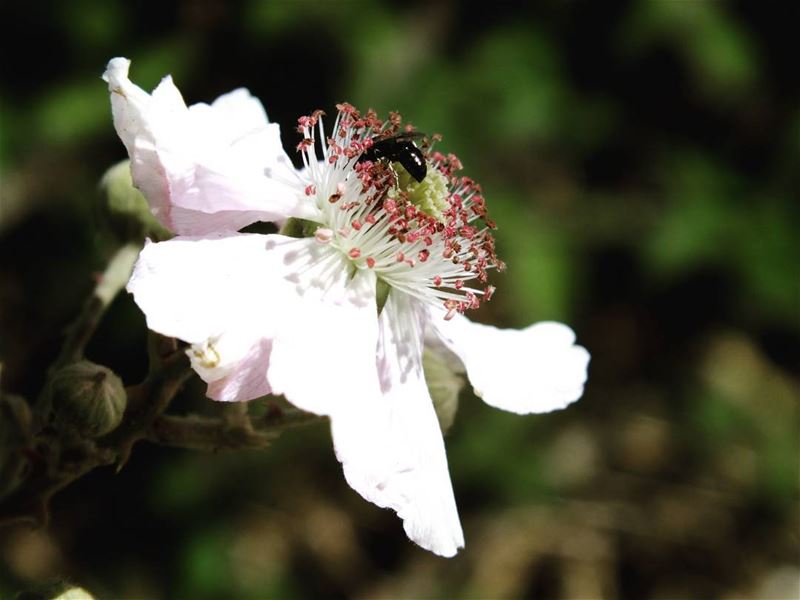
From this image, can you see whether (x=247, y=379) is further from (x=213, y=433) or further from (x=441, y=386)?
(x=441, y=386)

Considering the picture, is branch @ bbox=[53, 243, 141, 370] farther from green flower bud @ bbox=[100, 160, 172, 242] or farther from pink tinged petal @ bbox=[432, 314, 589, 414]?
pink tinged petal @ bbox=[432, 314, 589, 414]

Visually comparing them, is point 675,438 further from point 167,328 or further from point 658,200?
point 167,328

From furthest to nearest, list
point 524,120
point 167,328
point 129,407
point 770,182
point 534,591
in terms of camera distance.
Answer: point 534,591 → point 770,182 → point 524,120 → point 129,407 → point 167,328

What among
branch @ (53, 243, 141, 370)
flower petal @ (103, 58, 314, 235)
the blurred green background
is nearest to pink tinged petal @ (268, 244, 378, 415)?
flower petal @ (103, 58, 314, 235)

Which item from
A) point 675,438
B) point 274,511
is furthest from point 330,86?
point 675,438

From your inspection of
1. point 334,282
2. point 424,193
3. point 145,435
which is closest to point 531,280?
point 424,193
